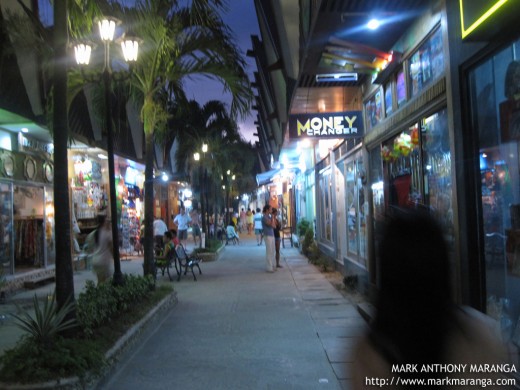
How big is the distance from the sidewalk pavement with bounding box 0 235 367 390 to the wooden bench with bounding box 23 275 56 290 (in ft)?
0.94

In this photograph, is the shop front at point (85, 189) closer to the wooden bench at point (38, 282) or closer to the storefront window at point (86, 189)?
the storefront window at point (86, 189)

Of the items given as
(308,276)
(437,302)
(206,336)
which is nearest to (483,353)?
(437,302)

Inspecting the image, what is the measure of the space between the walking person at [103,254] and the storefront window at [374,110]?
535 centimetres

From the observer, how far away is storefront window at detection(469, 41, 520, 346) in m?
4.21

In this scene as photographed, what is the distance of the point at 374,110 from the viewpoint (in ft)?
29.2

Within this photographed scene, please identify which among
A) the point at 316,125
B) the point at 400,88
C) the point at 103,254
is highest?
the point at 400,88

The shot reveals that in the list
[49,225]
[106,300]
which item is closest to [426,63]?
[106,300]

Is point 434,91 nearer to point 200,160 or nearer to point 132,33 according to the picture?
point 132,33

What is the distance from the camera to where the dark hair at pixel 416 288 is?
91.0 inches

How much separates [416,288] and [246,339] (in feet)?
14.2

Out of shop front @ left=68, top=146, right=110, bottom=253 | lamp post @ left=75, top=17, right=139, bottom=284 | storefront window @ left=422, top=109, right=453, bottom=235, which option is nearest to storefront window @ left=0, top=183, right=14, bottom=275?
shop front @ left=68, top=146, right=110, bottom=253

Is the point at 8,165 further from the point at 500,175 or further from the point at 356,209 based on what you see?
the point at 500,175

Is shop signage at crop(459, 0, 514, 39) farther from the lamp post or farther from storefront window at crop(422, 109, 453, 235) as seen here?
the lamp post

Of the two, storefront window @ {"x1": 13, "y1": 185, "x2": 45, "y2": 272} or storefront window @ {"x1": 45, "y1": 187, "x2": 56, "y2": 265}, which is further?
storefront window @ {"x1": 45, "y1": 187, "x2": 56, "y2": 265}
